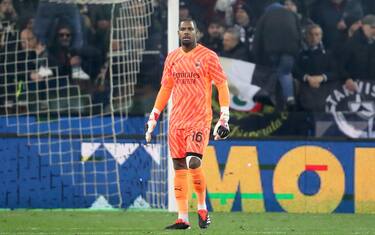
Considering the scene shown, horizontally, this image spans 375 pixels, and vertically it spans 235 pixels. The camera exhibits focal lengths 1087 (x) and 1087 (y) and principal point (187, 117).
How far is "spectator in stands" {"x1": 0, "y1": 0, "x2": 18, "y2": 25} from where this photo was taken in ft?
48.8

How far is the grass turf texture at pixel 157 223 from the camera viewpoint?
1108cm

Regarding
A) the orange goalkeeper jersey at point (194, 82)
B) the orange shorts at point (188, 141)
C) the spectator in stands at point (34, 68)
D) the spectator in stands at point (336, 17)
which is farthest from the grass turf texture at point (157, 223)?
the spectator in stands at point (336, 17)

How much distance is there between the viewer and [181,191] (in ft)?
35.7

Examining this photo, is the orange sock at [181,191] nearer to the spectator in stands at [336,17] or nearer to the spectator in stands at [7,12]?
the spectator in stands at [336,17]

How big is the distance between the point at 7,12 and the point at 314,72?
430 cm

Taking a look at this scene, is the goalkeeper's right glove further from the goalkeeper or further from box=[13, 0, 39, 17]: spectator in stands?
box=[13, 0, 39, 17]: spectator in stands

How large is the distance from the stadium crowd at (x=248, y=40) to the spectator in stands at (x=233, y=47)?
0.04 feet

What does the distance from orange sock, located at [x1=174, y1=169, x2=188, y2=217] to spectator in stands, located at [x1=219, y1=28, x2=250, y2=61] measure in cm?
417

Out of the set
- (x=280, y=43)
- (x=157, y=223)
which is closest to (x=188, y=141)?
(x=157, y=223)

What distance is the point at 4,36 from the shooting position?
14984mm

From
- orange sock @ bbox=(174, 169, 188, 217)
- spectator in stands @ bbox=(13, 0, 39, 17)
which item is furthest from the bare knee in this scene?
spectator in stands @ bbox=(13, 0, 39, 17)

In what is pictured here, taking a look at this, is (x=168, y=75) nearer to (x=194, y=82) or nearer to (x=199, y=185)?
(x=194, y=82)

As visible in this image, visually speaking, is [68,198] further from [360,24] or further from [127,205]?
[360,24]

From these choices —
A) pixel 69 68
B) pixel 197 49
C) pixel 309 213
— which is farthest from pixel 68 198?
pixel 197 49
